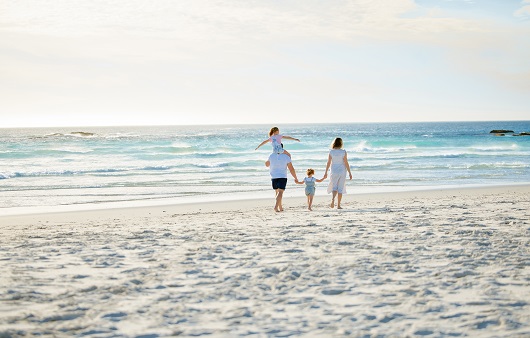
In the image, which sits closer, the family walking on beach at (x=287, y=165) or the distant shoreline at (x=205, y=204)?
the family walking on beach at (x=287, y=165)

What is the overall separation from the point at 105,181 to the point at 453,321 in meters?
18.3

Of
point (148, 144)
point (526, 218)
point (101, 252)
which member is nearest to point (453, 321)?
point (101, 252)

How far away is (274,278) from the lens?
495 cm

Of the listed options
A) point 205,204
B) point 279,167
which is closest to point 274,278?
point 279,167

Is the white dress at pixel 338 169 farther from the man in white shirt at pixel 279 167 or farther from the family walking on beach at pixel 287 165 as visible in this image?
the man in white shirt at pixel 279 167

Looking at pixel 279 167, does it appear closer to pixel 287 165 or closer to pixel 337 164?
pixel 287 165

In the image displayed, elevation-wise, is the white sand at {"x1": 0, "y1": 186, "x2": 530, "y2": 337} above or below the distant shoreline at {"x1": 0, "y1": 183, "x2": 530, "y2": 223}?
above

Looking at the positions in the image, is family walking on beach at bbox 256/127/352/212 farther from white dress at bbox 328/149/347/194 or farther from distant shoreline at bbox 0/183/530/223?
distant shoreline at bbox 0/183/530/223

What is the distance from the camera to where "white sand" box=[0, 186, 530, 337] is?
12.4ft

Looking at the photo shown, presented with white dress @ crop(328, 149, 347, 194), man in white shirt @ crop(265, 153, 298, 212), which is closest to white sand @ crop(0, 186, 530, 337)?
man in white shirt @ crop(265, 153, 298, 212)

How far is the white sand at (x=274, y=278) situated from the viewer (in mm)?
3787

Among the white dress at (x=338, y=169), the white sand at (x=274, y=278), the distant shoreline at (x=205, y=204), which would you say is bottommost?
the distant shoreline at (x=205, y=204)

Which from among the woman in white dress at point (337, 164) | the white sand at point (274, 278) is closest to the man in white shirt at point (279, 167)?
the woman in white dress at point (337, 164)

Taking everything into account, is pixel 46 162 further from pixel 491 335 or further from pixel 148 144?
pixel 491 335
